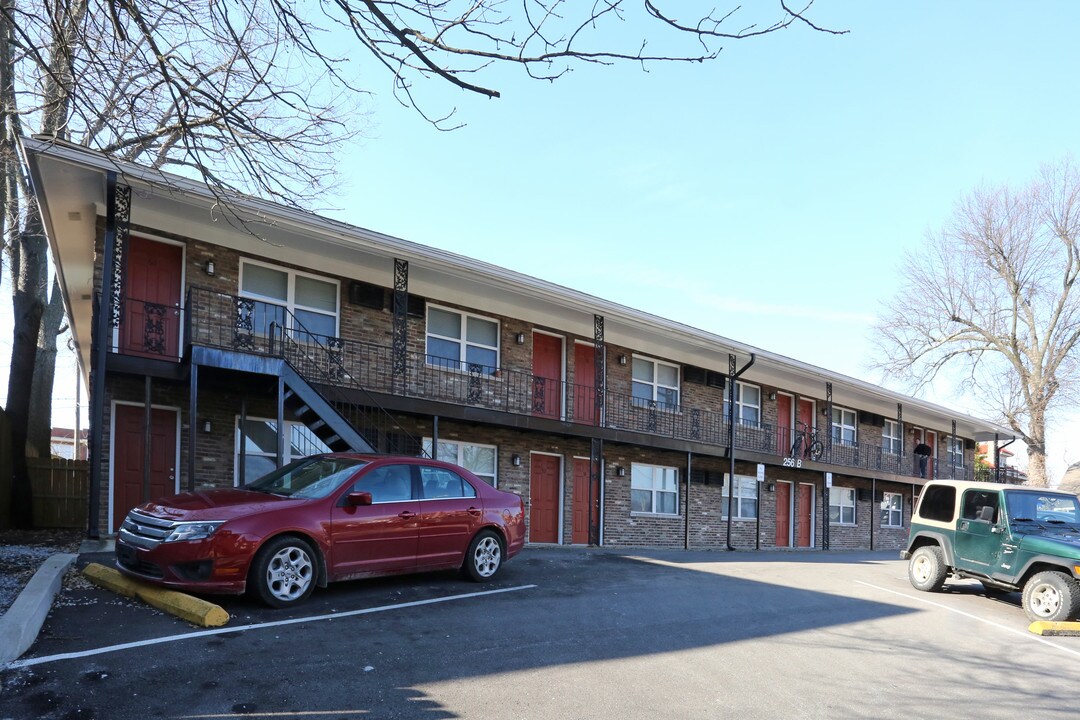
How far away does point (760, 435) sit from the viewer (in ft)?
80.7

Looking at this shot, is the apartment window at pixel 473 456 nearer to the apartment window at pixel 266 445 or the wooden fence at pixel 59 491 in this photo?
the apartment window at pixel 266 445

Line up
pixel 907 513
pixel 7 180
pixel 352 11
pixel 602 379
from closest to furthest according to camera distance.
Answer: pixel 352 11 < pixel 7 180 < pixel 602 379 < pixel 907 513

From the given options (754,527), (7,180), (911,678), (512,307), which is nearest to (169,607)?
(911,678)

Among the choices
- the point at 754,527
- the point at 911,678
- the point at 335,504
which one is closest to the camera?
the point at 911,678

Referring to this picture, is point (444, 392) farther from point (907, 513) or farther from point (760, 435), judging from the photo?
point (907, 513)

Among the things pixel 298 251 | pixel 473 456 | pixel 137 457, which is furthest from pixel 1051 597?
pixel 137 457

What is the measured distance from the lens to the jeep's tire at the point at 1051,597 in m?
10.2

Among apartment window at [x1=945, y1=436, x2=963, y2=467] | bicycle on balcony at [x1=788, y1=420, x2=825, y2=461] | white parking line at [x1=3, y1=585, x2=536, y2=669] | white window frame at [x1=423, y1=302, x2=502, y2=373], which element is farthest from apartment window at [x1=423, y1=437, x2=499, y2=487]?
apartment window at [x1=945, y1=436, x2=963, y2=467]

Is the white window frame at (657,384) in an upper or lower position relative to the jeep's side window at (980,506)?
upper

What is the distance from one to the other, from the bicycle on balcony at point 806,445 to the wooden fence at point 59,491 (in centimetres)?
1810

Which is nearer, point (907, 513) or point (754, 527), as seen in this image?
point (754, 527)

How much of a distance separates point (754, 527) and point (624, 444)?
6323 millimetres

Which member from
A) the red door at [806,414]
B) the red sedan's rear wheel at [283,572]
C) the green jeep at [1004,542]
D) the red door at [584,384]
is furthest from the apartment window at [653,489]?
the red sedan's rear wheel at [283,572]

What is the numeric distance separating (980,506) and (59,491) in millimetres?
17959
